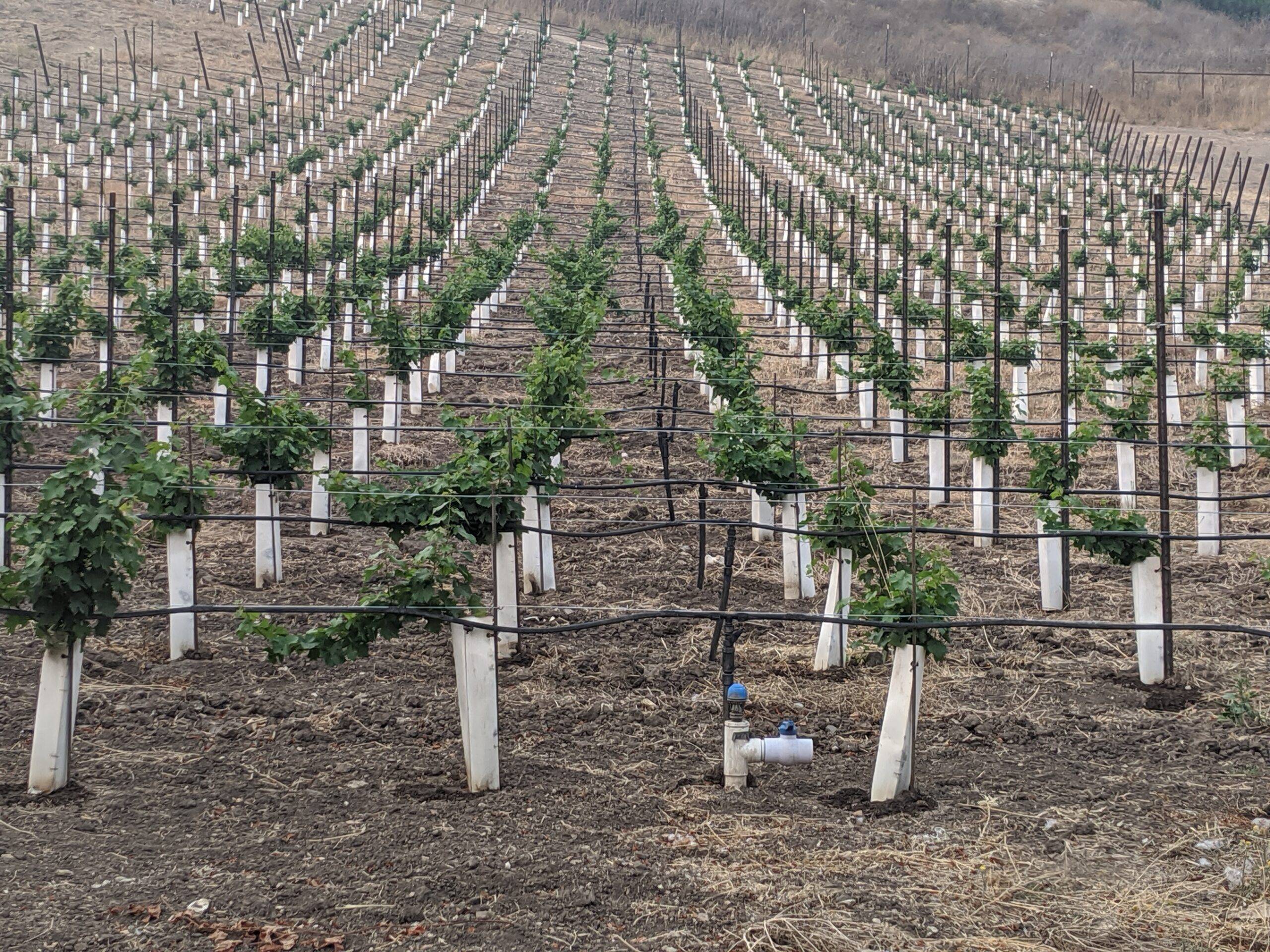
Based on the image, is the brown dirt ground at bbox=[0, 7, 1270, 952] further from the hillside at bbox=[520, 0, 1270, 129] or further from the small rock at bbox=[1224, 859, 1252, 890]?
the hillside at bbox=[520, 0, 1270, 129]

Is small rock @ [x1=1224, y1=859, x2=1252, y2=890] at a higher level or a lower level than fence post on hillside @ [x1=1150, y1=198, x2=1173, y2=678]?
lower

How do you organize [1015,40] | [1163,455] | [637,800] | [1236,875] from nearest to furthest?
[1236,875] → [637,800] → [1163,455] → [1015,40]

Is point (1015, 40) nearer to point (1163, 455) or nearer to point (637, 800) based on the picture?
point (1163, 455)

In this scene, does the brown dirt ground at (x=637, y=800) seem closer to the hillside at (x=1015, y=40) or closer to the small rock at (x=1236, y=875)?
the small rock at (x=1236, y=875)

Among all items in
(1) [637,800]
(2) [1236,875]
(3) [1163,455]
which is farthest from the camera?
(3) [1163,455]

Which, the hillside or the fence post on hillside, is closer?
the fence post on hillside

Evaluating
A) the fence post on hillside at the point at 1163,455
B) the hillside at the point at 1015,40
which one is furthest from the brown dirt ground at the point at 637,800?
the hillside at the point at 1015,40

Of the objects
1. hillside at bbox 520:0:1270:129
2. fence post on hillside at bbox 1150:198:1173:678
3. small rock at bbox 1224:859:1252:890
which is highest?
hillside at bbox 520:0:1270:129

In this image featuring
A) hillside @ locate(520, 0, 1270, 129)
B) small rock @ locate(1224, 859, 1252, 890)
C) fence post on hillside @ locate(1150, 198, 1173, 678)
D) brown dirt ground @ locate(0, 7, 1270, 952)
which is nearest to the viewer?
brown dirt ground @ locate(0, 7, 1270, 952)

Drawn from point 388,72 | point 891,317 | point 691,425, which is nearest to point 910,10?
point 388,72

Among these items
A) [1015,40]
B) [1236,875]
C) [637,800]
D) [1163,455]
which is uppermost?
[1015,40]

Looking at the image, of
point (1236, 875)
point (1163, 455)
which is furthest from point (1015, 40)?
point (1236, 875)

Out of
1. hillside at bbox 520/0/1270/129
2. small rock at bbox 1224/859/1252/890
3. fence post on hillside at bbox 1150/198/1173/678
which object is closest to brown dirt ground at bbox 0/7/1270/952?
small rock at bbox 1224/859/1252/890

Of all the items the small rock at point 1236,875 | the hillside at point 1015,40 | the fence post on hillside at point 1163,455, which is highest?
the hillside at point 1015,40
